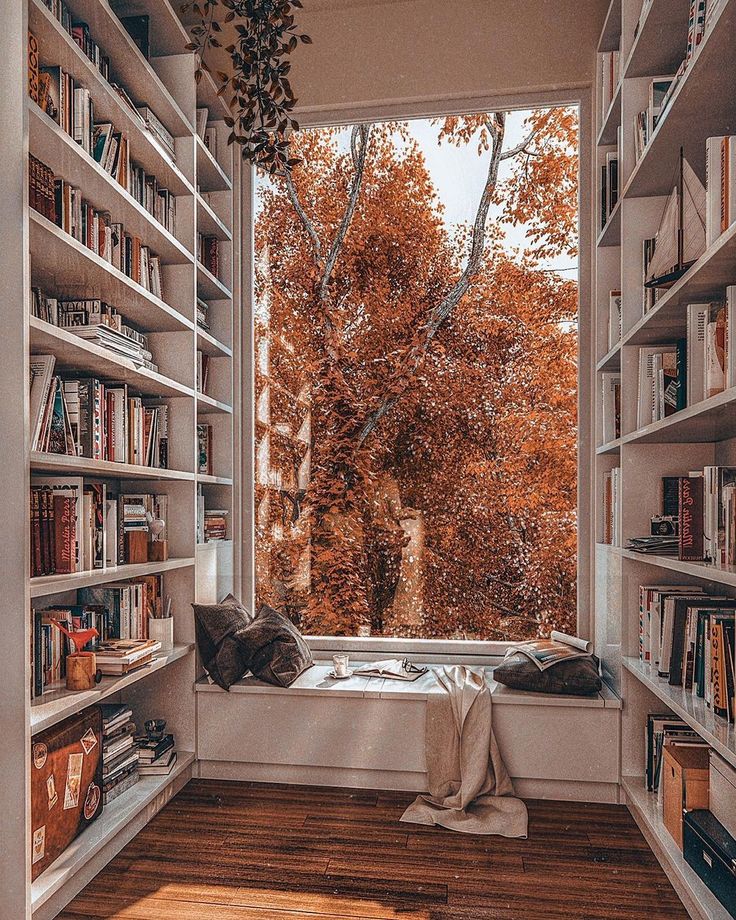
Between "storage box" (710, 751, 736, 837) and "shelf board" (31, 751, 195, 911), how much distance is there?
1.71 m

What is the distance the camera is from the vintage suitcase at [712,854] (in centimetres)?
183

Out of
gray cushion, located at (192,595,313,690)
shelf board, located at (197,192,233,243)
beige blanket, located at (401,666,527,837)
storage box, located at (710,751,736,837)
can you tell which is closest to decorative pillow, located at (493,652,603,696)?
beige blanket, located at (401,666,527,837)

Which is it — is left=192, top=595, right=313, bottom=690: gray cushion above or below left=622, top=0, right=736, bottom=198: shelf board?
below

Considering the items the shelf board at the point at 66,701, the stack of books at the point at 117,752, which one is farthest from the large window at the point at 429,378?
the shelf board at the point at 66,701

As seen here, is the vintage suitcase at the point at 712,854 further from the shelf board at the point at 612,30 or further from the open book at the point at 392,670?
the shelf board at the point at 612,30

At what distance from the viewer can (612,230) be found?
3010mm

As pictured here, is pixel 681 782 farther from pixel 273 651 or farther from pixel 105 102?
pixel 105 102

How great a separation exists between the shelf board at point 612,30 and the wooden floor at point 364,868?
2932 mm

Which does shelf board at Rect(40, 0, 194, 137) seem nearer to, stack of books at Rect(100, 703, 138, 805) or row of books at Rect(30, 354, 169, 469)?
row of books at Rect(30, 354, 169, 469)

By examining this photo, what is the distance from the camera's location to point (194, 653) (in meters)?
3.06

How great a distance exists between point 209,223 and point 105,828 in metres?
2.32

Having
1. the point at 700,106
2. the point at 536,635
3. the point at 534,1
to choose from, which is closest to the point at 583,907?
the point at 536,635

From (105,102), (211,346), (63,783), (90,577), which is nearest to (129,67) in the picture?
(105,102)

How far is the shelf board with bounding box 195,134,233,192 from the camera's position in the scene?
313 centimetres
